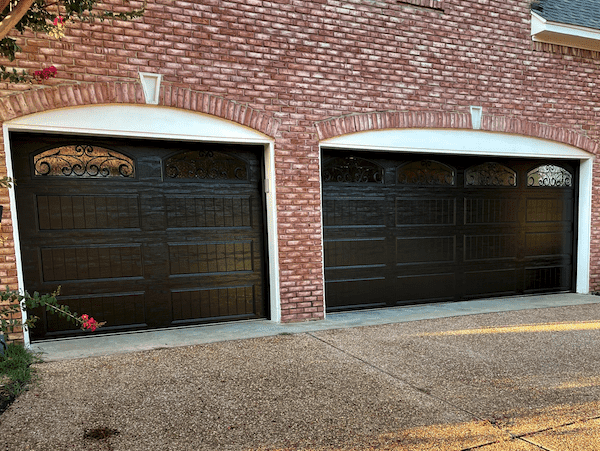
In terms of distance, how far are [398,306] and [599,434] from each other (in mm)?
3671

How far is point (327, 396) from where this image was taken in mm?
2990

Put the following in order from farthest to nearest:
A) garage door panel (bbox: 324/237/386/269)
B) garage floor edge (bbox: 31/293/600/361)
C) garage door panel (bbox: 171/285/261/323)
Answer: garage door panel (bbox: 324/237/386/269) → garage door panel (bbox: 171/285/261/323) → garage floor edge (bbox: 31/293/600/361)

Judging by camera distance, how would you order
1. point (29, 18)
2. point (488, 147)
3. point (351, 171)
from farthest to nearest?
point (488, 147) < point (351, 171) < point (29, 18)

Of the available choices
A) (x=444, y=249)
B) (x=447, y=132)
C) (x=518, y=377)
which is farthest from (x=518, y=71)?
(x=518, y=377)

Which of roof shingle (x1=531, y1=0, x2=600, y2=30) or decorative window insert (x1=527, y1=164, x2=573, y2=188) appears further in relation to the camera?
decorative window insert (x1=527, y1=164, x2=573, y2=188)

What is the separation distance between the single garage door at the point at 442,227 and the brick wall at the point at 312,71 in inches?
22.2

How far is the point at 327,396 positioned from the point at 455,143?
4.29 m

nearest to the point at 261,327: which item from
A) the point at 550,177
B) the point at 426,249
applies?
the point at 426,249

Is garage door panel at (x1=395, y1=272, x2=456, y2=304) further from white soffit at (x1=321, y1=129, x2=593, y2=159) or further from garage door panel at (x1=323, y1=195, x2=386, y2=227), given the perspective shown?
white soffit at (x1=321, y1=129, x2=593, y2=159)

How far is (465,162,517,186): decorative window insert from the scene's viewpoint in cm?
632

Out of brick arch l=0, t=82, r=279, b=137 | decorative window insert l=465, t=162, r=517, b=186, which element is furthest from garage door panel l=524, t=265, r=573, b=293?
brick arch l=0, t=82, r=279, b=137

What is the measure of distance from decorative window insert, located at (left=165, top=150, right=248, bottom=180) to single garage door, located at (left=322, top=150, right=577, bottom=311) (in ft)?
3.95

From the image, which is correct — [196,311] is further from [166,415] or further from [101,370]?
[166,415]

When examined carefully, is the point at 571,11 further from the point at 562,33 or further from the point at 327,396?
the point at 327,396
